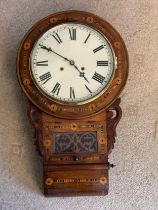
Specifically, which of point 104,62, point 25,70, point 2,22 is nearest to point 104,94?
point 104,62

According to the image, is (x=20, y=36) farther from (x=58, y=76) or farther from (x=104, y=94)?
(x=104, y=94)

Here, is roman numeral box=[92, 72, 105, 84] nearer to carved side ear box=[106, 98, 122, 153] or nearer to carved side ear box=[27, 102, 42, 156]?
carved side ear box=[106, 98, 122, 153]

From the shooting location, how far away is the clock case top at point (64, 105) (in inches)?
47.1

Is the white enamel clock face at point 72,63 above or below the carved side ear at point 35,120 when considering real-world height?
above

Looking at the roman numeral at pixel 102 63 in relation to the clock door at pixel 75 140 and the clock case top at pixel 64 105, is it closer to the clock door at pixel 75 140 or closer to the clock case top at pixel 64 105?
the clock case top at pixel 64 105

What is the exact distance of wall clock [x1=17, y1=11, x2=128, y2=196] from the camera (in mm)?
1191

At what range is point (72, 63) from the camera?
121cm

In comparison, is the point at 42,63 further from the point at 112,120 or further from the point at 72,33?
the point at 112,120

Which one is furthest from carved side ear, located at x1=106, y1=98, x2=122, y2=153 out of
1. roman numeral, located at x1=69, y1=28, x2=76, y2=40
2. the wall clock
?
roman numeral, located at x1=69, y1=28, x2=76, y2=40

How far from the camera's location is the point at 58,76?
1.21 m

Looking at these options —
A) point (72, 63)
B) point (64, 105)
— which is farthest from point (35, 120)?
point (72, 63)

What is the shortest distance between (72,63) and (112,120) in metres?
0.21

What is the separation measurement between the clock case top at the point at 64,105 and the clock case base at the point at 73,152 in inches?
1.0

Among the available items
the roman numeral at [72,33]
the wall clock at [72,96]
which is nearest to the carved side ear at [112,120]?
the wall clock at [72,96]
